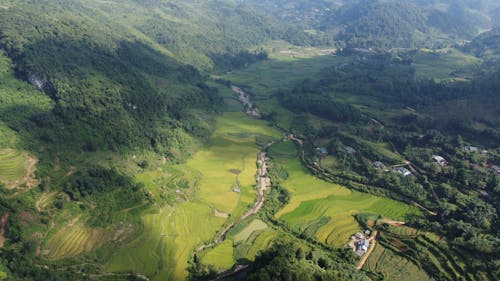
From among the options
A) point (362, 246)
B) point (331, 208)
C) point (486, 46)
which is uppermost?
point (486, 46)

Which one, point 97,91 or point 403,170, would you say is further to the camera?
point 97,91

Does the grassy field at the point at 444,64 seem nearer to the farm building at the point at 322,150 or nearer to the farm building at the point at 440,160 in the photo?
the farm building at the point at 440,160

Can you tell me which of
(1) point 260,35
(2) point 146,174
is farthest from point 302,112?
(1) point 260,35

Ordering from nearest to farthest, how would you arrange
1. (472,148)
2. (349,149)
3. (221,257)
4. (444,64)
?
1. (221,257)
2. (472,148)
3. (349,149)
4. (444,64)

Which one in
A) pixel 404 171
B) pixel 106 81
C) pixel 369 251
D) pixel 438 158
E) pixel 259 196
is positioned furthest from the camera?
pixel 106 81

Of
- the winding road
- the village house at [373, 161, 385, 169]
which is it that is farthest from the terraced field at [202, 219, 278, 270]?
the village house at [373, 161, 385, 169]

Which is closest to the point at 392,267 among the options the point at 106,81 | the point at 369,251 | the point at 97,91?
the point at 369,251

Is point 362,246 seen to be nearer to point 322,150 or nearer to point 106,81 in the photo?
point 322,150
